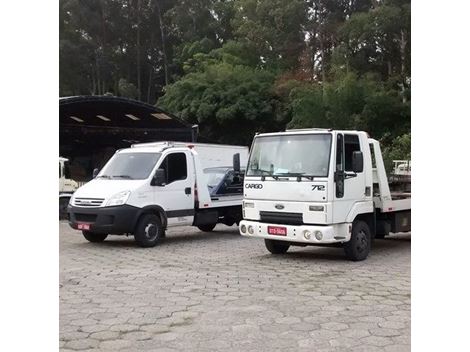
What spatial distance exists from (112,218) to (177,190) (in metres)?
1.72

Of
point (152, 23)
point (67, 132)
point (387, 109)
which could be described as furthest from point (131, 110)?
point (152, 23)

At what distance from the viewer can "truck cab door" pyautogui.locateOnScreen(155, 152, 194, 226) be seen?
1176cm

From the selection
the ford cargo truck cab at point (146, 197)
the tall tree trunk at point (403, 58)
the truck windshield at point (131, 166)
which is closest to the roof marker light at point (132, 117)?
the tall tree trunk at point (403, 58)

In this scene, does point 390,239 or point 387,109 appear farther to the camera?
point 387,109

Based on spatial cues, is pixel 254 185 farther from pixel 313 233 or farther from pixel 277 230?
pixel 313 233

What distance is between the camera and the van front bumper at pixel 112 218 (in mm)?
10841

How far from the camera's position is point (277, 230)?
9141mm

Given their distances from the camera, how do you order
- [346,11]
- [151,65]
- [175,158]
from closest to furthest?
[175,158] → [346,11] → [151,65]

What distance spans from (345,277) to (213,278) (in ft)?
6.23

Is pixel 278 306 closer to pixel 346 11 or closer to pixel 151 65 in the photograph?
pixel 346 11

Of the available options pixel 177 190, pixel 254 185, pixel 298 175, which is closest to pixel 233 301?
pixel 298 175

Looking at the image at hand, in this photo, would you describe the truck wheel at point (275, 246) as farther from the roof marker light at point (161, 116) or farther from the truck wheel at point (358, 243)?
the roof marker light at point (161, 116)

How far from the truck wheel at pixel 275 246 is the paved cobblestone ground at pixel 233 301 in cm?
14

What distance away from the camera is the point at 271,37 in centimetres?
3538
